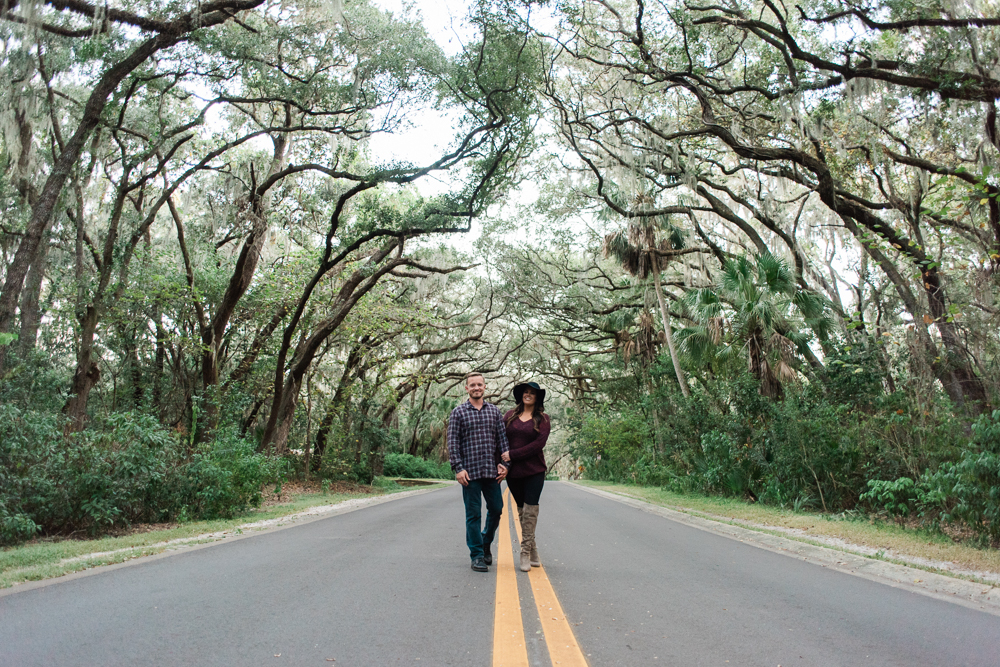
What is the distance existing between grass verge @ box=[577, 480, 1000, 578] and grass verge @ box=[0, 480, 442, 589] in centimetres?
762

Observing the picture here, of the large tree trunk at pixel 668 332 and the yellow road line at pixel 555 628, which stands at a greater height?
the large tree trunk at pixel 668 332

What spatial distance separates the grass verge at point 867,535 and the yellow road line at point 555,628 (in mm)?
3790

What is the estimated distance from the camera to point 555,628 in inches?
162

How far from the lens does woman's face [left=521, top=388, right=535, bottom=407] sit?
20.7 feet

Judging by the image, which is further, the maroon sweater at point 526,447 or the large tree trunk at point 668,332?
the large tree trunk at point 668,332

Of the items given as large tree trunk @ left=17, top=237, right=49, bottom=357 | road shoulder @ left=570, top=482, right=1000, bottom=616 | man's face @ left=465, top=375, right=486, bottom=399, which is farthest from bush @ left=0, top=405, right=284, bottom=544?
road shoulder @ left=570, top=482, right=1000, bottom=616

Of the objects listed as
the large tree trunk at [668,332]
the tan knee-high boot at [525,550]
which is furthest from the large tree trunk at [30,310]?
the large tree trunk at [668,332]

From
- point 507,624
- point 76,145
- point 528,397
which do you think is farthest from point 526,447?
point 76,145

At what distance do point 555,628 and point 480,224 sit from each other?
70.2 ft

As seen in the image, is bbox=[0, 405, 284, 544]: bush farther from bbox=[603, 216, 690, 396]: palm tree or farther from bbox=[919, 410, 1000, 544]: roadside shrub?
bbox=[603, 216, 690, 396]: palm tree

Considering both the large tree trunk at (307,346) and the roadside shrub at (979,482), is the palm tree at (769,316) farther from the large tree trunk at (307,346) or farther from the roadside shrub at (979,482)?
the large tree trunk at (307,346)

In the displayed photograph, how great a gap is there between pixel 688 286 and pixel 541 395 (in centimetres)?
1835

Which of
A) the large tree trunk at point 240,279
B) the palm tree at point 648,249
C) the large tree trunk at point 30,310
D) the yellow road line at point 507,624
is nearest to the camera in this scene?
the yellow road line at point 507,624

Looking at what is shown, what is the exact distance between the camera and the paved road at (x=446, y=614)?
11.7 feet
